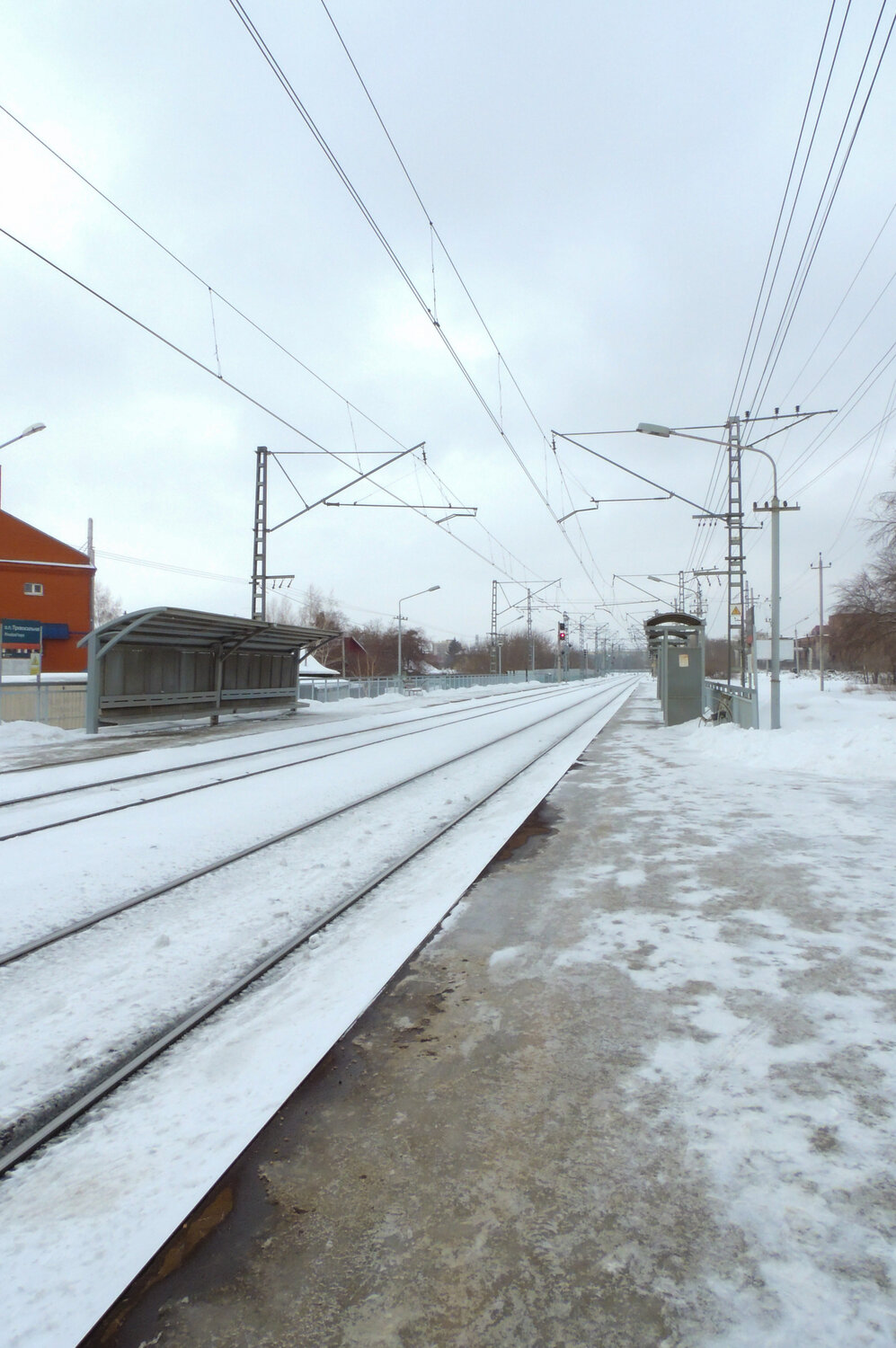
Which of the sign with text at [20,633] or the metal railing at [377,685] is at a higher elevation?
the sign with text at [20,633]

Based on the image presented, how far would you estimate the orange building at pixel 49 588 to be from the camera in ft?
128

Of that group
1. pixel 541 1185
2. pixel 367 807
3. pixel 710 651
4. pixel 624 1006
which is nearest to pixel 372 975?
pixel 624 1006

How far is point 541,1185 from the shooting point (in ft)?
7.98

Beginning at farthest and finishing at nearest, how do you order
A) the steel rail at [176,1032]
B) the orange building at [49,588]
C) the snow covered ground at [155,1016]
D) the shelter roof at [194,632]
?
the orange building at [49,588] < the shelter roof at [194,632] < the steel rail at [176,1032] < the snow covered ground at [155,1016]

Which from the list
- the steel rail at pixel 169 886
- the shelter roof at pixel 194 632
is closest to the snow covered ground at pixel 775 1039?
the steel rail at pixel 169 886

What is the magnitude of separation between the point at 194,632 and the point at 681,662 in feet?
42.7

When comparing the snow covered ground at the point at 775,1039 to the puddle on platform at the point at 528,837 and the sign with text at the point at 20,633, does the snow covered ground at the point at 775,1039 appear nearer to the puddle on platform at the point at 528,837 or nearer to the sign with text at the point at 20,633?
the puddle on platform at the point at 528,837

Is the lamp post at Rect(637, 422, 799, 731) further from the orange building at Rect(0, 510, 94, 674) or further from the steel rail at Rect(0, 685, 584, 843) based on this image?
the orange building at Rect(0, 510, 94, 674)

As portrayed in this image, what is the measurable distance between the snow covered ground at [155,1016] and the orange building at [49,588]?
35.0 meters

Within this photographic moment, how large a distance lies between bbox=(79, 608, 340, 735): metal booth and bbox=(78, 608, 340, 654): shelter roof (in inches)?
0.8

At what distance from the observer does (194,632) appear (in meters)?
18.7

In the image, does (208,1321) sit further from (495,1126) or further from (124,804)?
(124,804)

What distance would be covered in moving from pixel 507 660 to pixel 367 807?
99607mm

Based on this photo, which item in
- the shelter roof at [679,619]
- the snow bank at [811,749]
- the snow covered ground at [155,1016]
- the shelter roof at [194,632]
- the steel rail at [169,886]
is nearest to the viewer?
the snow covered ground at [155,1016]
